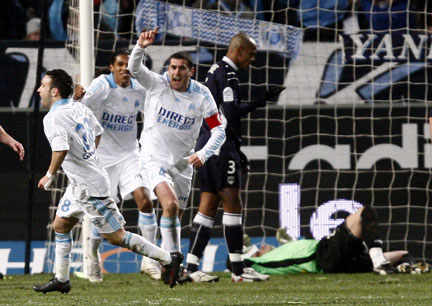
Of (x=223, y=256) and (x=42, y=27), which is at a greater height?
(x=42, y=27)

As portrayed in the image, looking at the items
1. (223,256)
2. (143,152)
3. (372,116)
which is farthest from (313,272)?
(143,152)

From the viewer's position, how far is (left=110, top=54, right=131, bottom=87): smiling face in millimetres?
7543

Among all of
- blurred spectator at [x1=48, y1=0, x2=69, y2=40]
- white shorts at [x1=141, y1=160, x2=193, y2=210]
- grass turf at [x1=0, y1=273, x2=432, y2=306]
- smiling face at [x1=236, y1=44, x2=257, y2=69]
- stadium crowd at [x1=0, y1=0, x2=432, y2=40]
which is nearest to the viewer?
grass turf at [x1=0, y1=273, x2=432, y2=306]

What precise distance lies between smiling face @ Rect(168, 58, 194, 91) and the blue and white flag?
7.55ft

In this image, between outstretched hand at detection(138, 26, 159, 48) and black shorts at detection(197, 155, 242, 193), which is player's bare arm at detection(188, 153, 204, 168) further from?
black shorts at detection(197, 155, 242, 193)

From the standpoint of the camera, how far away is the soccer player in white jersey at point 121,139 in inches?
296

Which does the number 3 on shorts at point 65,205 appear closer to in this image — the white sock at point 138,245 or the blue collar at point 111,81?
the white sock at point 138,245

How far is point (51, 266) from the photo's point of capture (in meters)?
8.97

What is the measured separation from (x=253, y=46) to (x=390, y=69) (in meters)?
2.05

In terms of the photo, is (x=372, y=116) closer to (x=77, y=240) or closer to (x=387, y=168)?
(x=387, y=168)

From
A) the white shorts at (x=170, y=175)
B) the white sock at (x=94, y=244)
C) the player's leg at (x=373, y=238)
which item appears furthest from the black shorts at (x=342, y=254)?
the white sock at (x=94, y=244)

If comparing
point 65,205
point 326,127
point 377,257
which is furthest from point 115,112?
point 377,257

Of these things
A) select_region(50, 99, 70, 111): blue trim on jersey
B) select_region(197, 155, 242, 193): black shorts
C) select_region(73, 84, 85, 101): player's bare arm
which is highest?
select_region(73, 84, 85, 101): player's bare arm

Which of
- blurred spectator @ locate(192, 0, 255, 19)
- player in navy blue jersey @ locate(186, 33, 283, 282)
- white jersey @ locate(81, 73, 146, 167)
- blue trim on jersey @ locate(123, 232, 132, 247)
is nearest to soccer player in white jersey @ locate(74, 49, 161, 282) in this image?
white jersey @ locate(81, 73, 146, 167)
